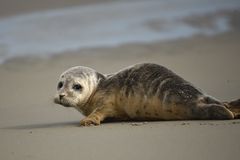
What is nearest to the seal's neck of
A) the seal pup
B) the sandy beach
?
the seal pup

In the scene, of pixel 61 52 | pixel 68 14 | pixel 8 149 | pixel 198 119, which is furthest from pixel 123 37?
pixel 8 149

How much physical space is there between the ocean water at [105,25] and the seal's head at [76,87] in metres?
4.57

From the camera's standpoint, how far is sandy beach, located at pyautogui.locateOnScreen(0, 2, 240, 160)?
533cm

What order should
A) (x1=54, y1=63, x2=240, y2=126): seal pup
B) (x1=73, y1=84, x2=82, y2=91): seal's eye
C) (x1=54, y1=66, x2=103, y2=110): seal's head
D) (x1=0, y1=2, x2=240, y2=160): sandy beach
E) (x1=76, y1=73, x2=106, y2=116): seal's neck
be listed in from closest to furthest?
1. (x1=0, y1=2, x2=240, y2=160): sandy beach
2. (x1=54, y1=63, x2=240, y2=126): seal pup
3. (x1=54, y1=66, x2=103, y2=110): seal's head
4. (x1=73, y1=84, x2=82, y2=91): seal's eye
5. (x1=76, y1=73, x2=106, y2=116): seal's neck

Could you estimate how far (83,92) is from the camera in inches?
292

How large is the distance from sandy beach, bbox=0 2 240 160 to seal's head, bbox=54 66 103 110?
8.8 inches

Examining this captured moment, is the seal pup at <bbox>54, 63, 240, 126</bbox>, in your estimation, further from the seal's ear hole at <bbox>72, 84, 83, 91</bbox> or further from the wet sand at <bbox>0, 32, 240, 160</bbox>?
the wet sand at <bbox>0, 32, 240, 160</bbox>

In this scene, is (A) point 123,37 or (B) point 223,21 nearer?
(A) point 123,37

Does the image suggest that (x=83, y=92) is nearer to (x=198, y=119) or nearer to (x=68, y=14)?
(x=198, y=119)

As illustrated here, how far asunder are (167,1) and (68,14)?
7.79 feet

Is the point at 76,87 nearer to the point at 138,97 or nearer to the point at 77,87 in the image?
the point at 77,87

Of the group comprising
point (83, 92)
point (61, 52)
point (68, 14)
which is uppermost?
point (68, 14)

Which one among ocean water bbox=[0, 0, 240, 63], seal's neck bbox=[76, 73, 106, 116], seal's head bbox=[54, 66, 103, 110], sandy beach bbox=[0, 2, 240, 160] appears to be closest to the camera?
sandy beach bbox=[0, 2, 240, 160]

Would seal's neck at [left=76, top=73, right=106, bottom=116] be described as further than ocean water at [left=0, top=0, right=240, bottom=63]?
No
